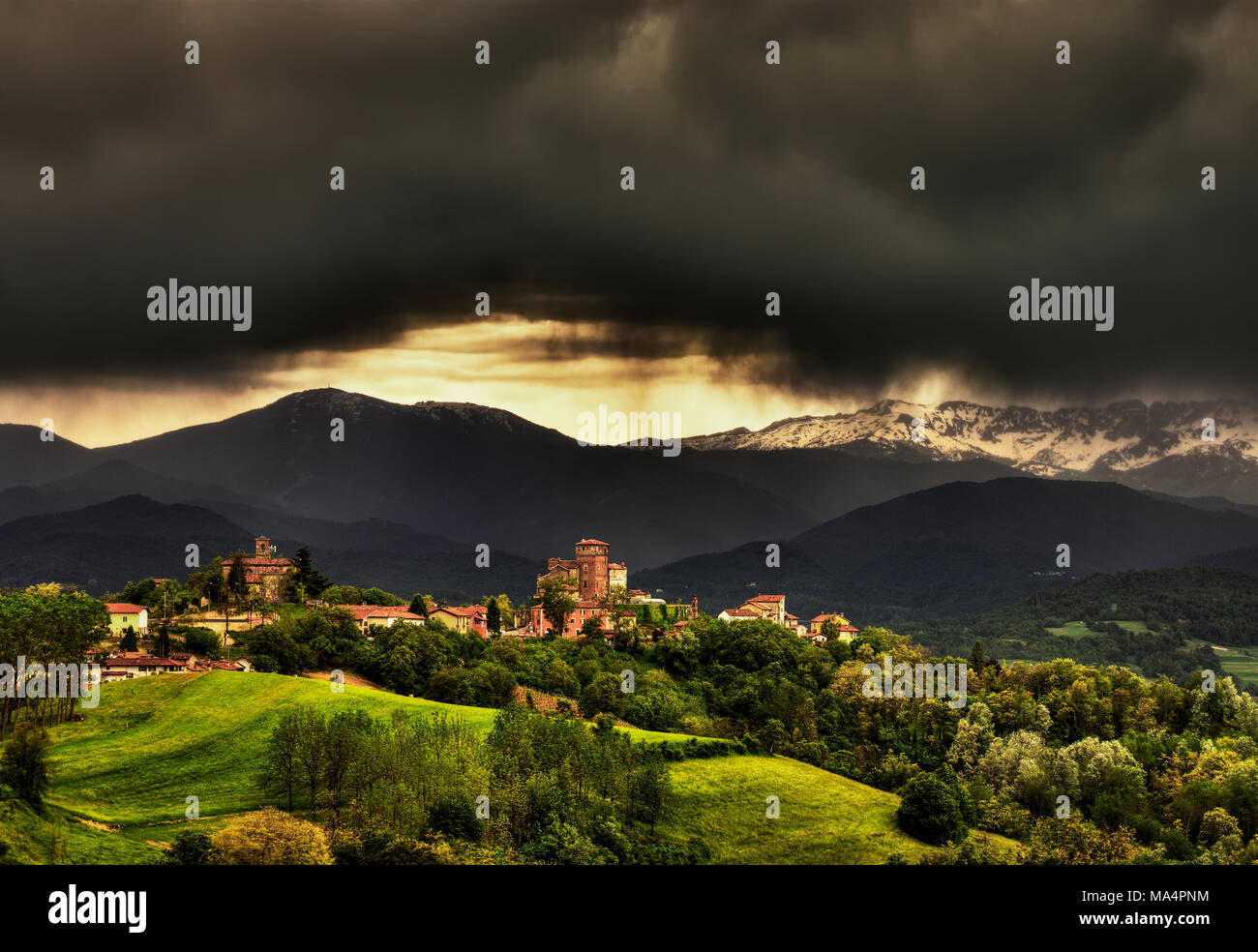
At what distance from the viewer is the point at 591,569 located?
14912cm

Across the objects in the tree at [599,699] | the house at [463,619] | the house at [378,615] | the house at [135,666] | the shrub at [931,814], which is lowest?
the shrub at [931,814]

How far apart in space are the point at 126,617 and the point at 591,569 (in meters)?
A: 60.1

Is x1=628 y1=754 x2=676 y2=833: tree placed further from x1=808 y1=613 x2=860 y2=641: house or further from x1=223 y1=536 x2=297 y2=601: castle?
x1=808 y1=613 x2=860 y2=641: house

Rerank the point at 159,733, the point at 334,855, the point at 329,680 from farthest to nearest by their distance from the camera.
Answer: the point at 329,680 < the point at 159,733 < the point at 334,855

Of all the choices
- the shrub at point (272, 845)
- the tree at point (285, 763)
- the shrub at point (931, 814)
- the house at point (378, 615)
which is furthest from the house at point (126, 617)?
the shrub at point (931, 814)

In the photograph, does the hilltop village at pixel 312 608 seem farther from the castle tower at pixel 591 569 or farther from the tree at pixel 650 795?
the tree at pixel 650 795

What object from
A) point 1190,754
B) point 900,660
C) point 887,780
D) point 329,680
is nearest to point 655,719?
point 887,780

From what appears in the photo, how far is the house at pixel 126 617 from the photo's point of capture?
110 m

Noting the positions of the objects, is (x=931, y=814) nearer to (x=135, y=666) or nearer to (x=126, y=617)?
(x=135, y=666)

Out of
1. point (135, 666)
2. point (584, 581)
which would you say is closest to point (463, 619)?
point (584, 581)

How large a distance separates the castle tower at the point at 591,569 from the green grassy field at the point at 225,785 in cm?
4994

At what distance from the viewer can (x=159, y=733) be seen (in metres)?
79.8
